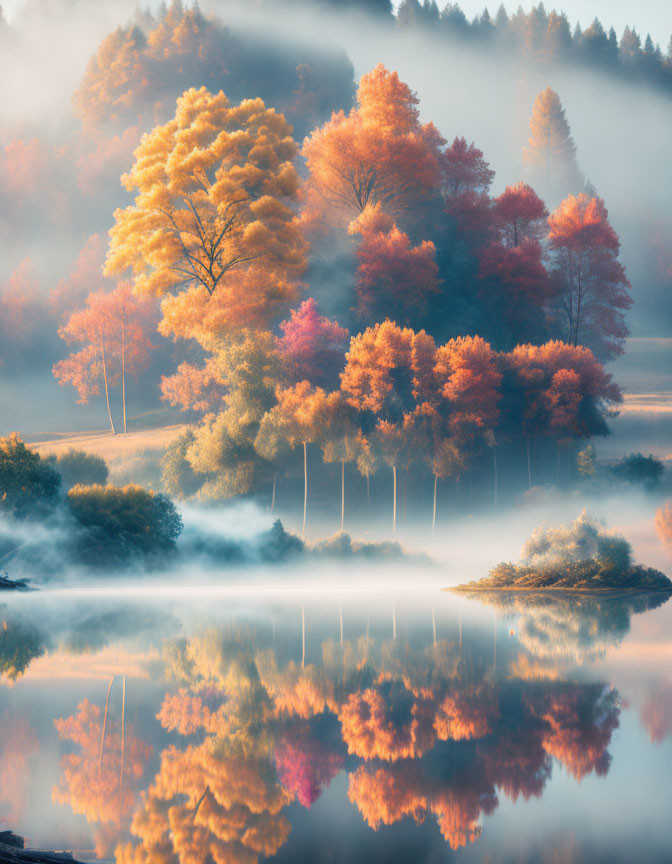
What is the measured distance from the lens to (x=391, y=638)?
15164 millimetres

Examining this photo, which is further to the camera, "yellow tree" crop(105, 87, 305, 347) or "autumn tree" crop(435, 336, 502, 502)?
"yellow tree" crop(105, 87, 305, 347)

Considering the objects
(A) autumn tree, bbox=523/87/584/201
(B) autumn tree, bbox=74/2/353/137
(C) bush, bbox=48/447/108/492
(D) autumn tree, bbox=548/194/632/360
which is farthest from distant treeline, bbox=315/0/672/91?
(C) bush, bbox=48/447/108/492

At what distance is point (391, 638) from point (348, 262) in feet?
82.3

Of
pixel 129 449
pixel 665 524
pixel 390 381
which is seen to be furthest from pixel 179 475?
pixel 665 524

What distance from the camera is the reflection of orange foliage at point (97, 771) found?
6773 millimetres

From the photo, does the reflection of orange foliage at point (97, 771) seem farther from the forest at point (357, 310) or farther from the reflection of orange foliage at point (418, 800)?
the forest at point (357, 310)

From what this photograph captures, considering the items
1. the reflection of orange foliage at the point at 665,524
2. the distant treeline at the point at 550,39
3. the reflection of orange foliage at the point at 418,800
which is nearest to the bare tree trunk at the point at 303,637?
the reflection of orange foliage at the point at 418,800

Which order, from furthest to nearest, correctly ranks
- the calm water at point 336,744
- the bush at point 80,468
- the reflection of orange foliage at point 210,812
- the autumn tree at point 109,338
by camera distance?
the autumn tree at point 109,338
the bush at point 80,468
the calm water at point 336,744
the reflection of orange foliage at point 210,812

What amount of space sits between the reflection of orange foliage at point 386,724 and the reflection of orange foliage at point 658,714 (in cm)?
208

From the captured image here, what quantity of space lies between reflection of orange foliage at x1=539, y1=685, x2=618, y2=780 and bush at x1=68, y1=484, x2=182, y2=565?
1835 centimetres

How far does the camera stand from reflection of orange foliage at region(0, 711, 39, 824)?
267 inches

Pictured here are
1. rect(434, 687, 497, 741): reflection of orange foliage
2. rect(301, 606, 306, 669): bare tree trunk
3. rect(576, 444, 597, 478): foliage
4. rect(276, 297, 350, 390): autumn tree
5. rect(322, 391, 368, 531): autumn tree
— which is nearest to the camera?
rect(434, 687, 497, 741): reflection of orange foliage

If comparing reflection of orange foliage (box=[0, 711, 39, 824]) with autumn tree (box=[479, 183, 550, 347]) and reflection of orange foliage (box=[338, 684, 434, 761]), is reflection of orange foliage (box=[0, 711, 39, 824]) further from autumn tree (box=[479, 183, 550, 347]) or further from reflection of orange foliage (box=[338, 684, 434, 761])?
autumn tree (box=[479, 183, 550, 347])

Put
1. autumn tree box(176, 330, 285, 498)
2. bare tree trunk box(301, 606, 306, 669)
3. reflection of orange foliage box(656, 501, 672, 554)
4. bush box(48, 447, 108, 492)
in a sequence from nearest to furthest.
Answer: bare tree trunk box(301, 606, 306, 669)
reflection of orange foliage box(656, 501, 672, 554)
bush box(48, 447, 108, 492)
autumn tree box(176, 330, 285, 498)
